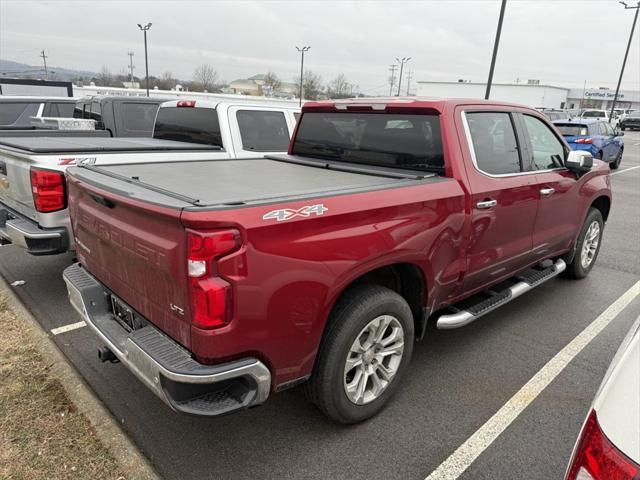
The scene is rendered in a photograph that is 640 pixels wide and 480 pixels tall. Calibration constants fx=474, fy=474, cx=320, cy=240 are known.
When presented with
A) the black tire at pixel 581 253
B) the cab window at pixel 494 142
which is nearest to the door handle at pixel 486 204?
the cab window at pixel 494 142

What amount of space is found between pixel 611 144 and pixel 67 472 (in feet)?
60.9

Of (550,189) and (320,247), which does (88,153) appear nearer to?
(320,247)

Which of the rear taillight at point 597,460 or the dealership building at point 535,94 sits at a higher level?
the dealership building at point 535,94

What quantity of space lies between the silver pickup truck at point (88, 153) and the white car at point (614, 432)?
156 inches

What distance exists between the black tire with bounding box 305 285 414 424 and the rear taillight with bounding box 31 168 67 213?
9.57 feet

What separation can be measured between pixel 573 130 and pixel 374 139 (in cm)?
1415

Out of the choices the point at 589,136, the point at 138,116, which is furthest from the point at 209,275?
the point at 589,136

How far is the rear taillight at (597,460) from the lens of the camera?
4.03 ft

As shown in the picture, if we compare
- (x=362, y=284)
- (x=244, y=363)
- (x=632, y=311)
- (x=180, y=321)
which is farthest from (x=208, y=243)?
(x=632, y=311)

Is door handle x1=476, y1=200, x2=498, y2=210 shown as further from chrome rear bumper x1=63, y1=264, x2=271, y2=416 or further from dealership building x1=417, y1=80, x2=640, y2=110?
dealership building x1=417, y1=80, x2=640, y2=110

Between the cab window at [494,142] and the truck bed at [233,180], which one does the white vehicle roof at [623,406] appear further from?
the cab window at [494,142]

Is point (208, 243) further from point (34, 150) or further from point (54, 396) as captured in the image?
point (34, 150)

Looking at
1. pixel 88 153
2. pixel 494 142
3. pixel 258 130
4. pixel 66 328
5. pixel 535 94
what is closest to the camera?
pixel 494 142

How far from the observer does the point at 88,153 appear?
4523 mm
